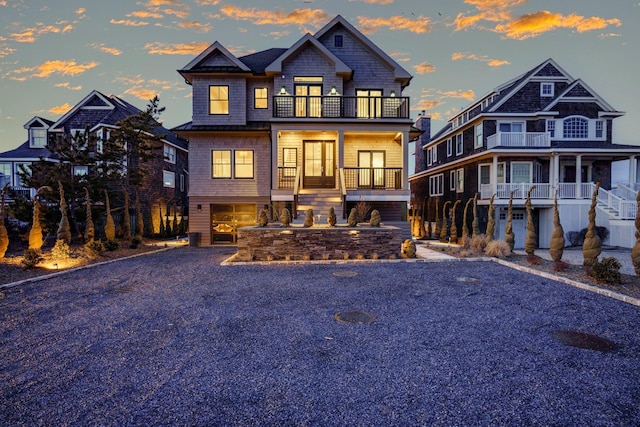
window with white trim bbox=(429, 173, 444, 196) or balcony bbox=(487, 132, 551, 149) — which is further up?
balcony bbox=(487, 132, 551, 149)

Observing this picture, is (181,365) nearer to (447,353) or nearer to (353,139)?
(447,353)

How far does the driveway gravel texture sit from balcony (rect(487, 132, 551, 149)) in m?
15.5

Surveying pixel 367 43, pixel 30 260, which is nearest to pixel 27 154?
pixel 30 260

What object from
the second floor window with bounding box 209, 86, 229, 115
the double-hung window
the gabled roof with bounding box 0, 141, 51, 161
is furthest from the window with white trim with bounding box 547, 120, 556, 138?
the gabled roof with bounding box 0, 141, 51, 161

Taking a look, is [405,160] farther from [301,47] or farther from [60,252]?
[60,252]

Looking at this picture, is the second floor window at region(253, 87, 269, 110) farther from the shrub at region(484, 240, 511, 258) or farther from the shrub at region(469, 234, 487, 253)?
the shrub at region(484, 240, 511, 258)

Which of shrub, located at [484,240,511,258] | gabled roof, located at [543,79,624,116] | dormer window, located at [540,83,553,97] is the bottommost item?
shrub, located at [484,240,511,258]

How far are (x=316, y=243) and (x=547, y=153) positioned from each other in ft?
58.3

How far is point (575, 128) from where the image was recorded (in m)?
21.1

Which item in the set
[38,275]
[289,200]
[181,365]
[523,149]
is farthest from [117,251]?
[523,149]

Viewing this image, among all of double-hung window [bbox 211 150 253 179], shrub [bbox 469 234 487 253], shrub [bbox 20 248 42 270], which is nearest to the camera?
shrub [bbox 20 248 42 270]

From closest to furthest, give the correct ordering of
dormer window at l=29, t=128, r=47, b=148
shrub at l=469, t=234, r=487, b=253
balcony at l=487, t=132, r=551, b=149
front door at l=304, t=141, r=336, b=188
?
1. shrub at l=469, t=234, r=487, b=253
2. front door at l=304, t=141, r=336, b=188
3. balcony at l=487, t=132, r=551, b=149
4. dormer window at l=29, t=128, r=47, b=148

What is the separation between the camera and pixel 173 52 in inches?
861

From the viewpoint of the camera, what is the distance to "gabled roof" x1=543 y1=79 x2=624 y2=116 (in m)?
20.8
